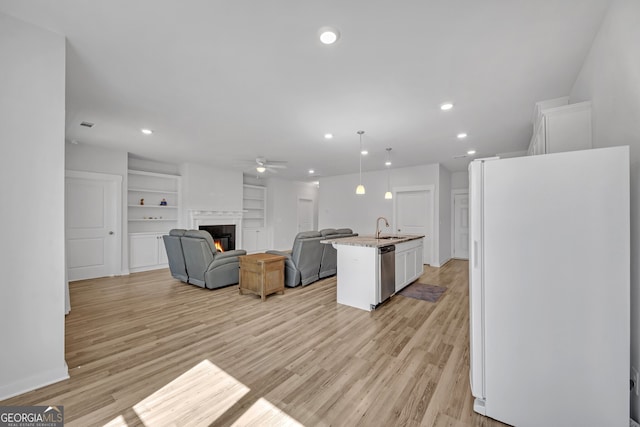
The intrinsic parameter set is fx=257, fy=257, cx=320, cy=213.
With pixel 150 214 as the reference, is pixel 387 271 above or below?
below

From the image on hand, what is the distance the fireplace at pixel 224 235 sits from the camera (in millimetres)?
7353

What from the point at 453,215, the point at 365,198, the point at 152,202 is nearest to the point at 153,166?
the point at 152,202

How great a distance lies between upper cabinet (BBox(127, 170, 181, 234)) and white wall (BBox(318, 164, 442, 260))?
180 inches

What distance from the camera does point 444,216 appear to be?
23.0ft

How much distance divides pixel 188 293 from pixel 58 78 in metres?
3.32

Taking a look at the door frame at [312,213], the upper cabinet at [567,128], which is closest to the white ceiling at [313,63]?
the upper cabinet at [567,128]

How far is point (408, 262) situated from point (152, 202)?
6315 mm

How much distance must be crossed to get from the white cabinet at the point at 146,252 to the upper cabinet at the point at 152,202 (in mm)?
338

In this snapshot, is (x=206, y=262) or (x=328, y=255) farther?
(x=328, y=255)

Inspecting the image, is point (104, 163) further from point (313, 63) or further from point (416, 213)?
point (416, 213)

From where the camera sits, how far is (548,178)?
60.2 inches

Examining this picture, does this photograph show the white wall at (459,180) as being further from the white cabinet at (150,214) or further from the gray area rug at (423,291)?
the white cabinet at (150,214)

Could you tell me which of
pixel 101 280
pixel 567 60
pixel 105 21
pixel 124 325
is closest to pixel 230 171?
pixel 101 280

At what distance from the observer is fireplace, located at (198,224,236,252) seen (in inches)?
289
